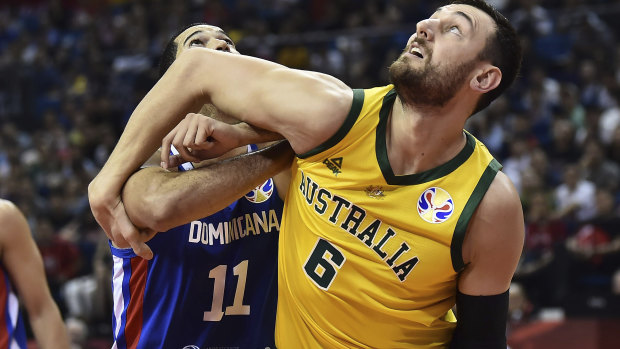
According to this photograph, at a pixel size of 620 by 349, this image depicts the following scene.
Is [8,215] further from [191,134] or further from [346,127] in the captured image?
[346,127]

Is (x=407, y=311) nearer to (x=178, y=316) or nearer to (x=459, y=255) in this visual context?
(x=459, y=255)

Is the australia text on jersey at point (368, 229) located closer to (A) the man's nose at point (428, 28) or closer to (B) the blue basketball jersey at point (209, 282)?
(B) the blue basketball jersey at point (209, 282)

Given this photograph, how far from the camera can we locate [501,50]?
9.46 feet

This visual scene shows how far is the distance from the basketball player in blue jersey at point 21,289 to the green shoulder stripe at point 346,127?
1.64m

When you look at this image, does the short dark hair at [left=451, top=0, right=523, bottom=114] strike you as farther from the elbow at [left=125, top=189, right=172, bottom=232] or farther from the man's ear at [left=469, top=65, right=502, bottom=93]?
the elbow at [left=125, top=189, right=172, bottom=232]

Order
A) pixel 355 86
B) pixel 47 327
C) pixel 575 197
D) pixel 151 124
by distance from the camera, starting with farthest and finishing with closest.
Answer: pixel 355 86 → pixel 575 197 → pixel 47 327 → pixel 151 124

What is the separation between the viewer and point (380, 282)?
274 centimetres

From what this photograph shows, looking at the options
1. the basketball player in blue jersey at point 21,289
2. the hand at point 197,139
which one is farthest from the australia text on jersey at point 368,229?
the basketball player in blue jersey at point 21,289

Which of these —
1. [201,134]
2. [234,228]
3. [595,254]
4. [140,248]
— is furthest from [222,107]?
[595,254]

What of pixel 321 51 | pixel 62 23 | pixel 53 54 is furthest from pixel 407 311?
pixel 62 23

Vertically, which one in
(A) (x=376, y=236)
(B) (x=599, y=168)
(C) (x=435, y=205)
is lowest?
(B) (x=599, y=168)

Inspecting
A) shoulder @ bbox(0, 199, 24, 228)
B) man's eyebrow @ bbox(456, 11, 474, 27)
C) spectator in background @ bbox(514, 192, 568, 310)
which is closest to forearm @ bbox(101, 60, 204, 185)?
man's eyebrow @ bbox(456, 11, 474, 27)

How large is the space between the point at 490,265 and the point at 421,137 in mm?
497

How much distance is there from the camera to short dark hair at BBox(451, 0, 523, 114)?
2.86 metres
